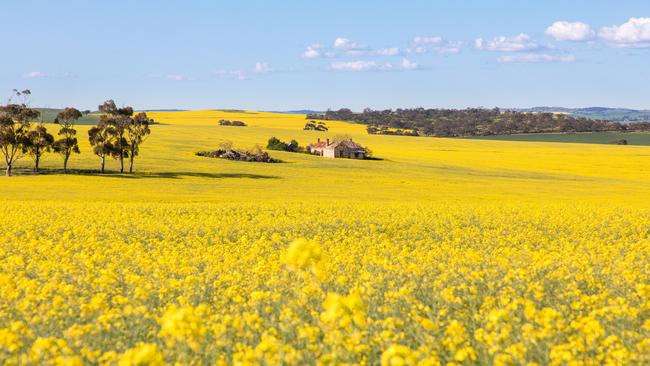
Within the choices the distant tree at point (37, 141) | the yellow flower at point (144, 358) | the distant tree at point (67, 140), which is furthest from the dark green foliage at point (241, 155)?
the yellow flower at point (144, 358)

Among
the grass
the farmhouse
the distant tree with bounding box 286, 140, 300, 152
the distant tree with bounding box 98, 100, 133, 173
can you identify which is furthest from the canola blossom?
the distant tree with bounding box 286, 140, 300, 152

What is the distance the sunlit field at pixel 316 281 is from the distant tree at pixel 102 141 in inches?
495

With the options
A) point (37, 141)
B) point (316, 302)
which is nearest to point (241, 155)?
point (37, 141)

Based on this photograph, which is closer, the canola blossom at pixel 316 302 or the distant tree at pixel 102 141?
the canola blossom at pixel 316 302

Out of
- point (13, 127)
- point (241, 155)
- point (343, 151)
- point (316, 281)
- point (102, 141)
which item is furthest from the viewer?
point (343, 151)

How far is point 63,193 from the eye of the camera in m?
41.8

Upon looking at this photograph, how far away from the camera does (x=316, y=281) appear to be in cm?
978

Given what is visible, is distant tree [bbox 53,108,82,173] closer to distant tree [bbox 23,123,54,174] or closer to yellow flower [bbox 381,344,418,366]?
distant tree [bbox 23,123,54,174]

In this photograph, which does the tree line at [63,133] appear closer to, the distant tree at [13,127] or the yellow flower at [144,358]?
the distant tree at [13,127]

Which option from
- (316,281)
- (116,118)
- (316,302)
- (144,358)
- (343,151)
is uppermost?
(116,118)

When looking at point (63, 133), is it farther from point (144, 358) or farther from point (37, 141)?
point (144, 358)

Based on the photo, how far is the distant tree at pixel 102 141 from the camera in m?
59.1

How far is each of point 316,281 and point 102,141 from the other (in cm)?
5540

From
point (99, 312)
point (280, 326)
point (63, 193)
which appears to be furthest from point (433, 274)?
point (63, 193)
